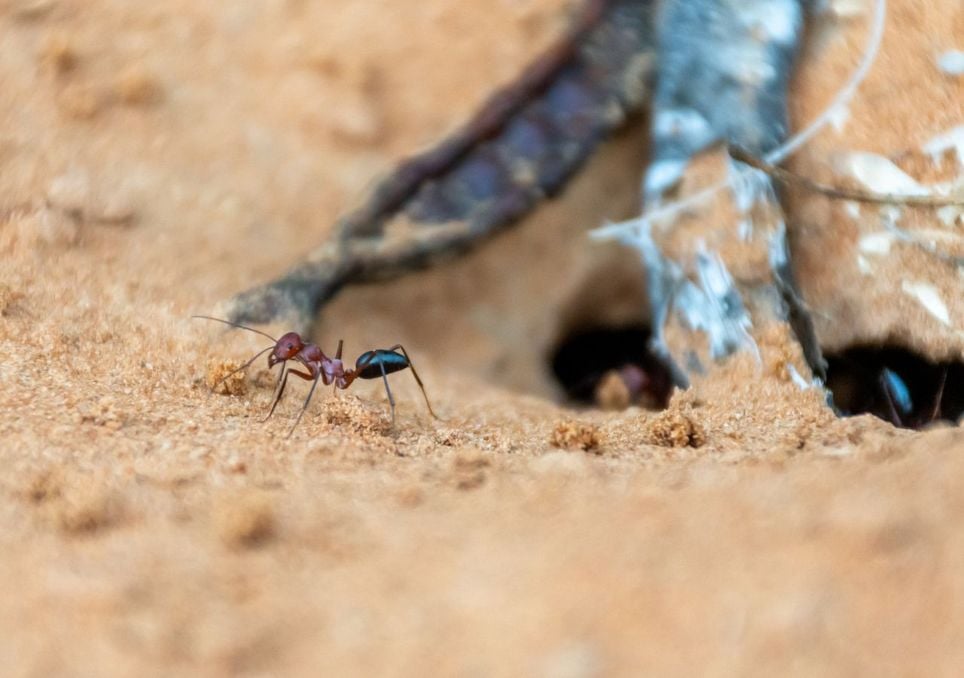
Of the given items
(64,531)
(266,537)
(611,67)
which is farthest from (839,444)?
(611,67)

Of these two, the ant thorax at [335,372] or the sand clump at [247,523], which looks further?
the ant thorax at [335,372]

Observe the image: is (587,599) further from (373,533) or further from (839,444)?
(839,444)

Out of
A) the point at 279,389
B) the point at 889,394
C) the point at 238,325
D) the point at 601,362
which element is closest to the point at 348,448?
the point at 279,389

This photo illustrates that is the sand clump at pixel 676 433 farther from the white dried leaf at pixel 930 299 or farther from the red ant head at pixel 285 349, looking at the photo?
the red ant head at pixel 285 349

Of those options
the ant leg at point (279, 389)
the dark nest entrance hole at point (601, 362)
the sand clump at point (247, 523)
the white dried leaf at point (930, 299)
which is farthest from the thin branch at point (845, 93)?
the sand clump at point (247, 523)

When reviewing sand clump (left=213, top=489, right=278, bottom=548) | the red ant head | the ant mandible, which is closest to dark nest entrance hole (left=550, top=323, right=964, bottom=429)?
the ant mandible

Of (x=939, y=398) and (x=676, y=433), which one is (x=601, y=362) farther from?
(x=676, y=433)
